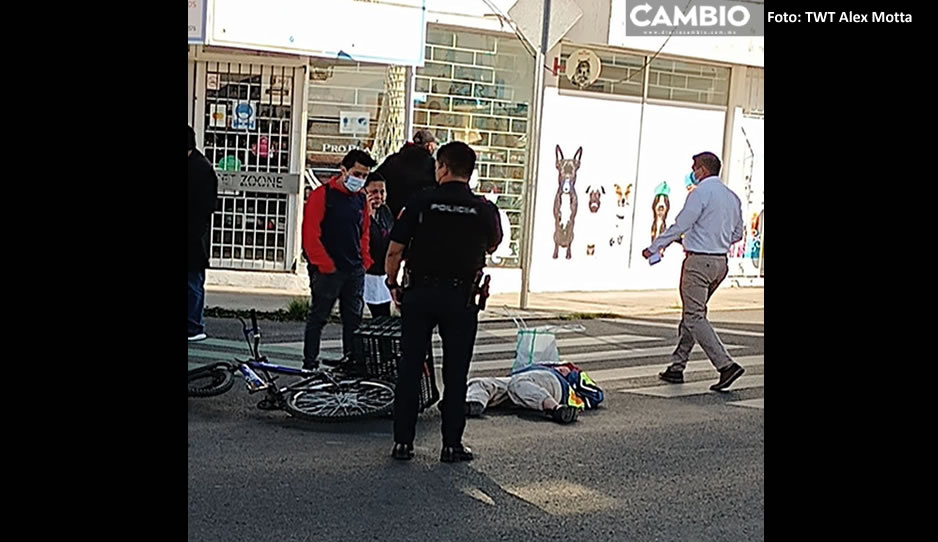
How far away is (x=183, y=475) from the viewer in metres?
3.37

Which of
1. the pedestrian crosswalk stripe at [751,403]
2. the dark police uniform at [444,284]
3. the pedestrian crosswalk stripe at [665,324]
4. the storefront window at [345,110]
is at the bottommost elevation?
the pedestrian crosswalk stripe at [665,324]

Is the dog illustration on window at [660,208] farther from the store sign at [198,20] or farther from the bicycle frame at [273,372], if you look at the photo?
the bicycle frame at [273,372]

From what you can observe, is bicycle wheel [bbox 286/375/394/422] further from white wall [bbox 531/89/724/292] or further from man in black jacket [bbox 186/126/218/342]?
white wall [bbox 531/89/724/292]

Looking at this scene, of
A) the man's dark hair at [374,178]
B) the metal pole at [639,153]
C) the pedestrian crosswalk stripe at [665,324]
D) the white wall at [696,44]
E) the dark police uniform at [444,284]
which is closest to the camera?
the dark police uniform at [444,284]

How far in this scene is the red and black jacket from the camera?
8891mm

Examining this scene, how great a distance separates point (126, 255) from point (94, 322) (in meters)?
0.19

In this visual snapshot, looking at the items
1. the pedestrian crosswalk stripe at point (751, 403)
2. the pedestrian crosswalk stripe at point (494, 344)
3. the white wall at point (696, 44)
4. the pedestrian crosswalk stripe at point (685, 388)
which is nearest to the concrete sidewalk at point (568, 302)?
the pedestrian crosswalk stripe at point (494, 344)

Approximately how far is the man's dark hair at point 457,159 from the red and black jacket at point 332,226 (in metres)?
2.06

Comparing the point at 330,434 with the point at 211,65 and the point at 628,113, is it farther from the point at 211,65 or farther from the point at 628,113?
the point at 628,113

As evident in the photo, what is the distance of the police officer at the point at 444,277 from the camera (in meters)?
6.91

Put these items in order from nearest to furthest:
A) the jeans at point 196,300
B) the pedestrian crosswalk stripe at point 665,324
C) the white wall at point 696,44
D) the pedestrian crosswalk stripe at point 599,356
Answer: the jeans at point 196,300
the pedestrian crosswalk stripe at point 599,356
the pedestrian crosswalk stripe at point 665,324
the white wall at point 696,44

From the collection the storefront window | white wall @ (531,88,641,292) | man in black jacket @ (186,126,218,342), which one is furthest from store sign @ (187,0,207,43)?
white wall @ (531,88,641,292)
